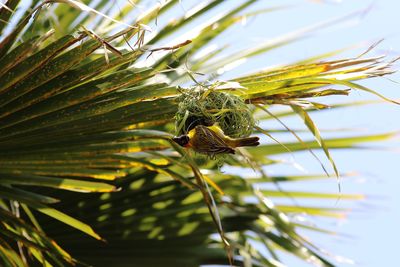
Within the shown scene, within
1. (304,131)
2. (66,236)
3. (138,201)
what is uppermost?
(304,131)

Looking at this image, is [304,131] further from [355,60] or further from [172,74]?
[355,60]

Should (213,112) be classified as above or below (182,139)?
above

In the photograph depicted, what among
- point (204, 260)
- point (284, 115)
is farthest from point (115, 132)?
point (284, 115)

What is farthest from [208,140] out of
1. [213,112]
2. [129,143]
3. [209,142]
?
[129,143]

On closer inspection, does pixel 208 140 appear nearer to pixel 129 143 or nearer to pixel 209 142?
pixel 209 142

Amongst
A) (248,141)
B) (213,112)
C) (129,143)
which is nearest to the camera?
(248,141)

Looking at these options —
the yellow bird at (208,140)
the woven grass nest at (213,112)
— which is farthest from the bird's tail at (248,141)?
the woven grass nest at (213,112)
